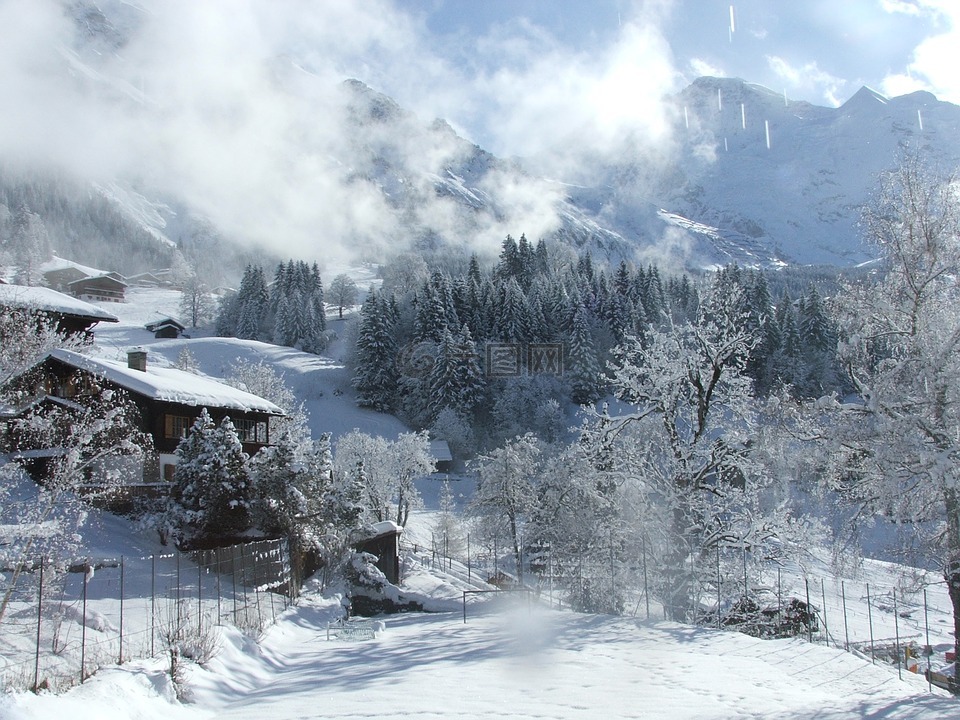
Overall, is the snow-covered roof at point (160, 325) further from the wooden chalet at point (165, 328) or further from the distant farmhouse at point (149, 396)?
the distant farmhouse at point (149, 396)

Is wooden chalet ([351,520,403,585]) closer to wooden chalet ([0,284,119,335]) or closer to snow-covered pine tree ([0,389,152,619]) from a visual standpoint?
snow-covered pine tree ([0,389,152,619])

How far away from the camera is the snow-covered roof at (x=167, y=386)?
101ft

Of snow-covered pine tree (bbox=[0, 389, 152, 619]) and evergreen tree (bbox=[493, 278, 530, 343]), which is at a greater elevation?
evergreen tree (bbox=[493, 278, 530, 343])

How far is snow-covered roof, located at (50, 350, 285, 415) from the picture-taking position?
30.8 m

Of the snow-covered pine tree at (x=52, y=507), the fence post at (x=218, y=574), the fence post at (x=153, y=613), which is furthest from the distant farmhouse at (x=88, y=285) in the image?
the fence post at (x=153, y=613)

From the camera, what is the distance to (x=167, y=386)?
107ft

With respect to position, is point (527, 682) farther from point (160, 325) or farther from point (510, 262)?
point (510, 262)

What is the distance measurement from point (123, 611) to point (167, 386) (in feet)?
55.6

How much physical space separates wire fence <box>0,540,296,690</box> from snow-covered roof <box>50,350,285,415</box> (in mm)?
9806

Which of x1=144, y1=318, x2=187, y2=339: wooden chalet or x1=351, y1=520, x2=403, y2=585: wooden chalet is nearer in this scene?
x1=351, y1=520, x2=403, y2=585: wooden chalet

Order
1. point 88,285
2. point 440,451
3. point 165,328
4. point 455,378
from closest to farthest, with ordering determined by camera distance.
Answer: point 440,451
point 455,378
point 165,328
point 88,285

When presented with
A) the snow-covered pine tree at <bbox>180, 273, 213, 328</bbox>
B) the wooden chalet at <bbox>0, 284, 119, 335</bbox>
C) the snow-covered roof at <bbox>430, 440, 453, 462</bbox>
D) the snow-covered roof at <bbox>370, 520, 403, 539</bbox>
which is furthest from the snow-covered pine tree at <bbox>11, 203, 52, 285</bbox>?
the snow-covered roof at <bbox>370, 520, 403, 539</bbox>

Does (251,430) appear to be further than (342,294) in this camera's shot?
No

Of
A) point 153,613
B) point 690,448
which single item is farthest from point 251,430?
point 690,448
